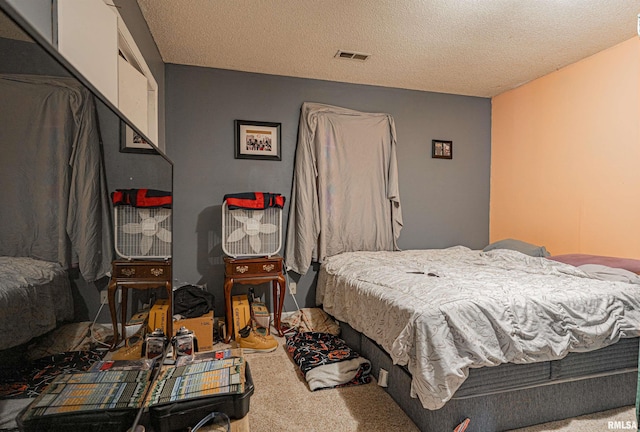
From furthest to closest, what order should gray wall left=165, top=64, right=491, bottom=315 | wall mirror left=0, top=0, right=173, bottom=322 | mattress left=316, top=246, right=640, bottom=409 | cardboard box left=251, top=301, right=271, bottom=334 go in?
1. gray wall left=165, top=64, right=491, bottom=315
2. cardboard box left=251, top=301, right=271, bottom=334
3. mattress left=316, top=246, right=640, bottom=409
4. wall mirror left=0, top=0, right=173, bottom=322

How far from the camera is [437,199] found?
162 inches

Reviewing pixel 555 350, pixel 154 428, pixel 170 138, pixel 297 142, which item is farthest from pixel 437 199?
pixel 154 428

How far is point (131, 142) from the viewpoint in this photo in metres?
1.06

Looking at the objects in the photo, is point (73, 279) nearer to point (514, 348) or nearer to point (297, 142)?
point (514, 348)

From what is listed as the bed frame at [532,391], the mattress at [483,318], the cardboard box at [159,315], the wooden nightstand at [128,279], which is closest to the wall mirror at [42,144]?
the wooden nightstand at [128,279]

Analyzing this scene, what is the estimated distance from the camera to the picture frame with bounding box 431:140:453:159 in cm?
408

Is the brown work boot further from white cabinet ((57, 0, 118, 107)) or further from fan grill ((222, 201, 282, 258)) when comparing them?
white cabinet ((57, 0, 118, 107))

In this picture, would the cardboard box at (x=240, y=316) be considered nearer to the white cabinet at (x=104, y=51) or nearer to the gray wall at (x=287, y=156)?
the gray wall at (x=287, y=156)

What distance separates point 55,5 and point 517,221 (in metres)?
4.17

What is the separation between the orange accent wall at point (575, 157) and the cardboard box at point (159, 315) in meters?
3.33

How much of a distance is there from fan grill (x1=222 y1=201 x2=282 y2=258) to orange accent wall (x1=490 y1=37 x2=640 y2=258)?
267cm

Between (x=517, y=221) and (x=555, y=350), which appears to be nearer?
(x=555, y=350)

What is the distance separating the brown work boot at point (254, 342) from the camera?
9.12 ft

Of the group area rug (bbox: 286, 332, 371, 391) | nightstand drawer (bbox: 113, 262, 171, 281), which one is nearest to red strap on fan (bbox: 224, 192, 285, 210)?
area rug (bbox: 286, 332, 371, 391)
